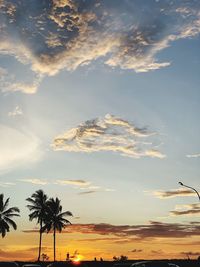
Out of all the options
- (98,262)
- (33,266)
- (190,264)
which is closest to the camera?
(33,266)

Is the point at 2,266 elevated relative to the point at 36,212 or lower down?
lower down

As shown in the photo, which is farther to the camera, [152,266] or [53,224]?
[53,224]

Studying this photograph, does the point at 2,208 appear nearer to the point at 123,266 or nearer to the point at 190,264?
the point at 190,264

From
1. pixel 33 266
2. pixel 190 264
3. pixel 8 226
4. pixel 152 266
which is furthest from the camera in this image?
pixel 8 226

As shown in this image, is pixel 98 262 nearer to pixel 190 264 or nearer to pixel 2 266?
pixel 190 264

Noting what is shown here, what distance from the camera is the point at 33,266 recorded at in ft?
61.3

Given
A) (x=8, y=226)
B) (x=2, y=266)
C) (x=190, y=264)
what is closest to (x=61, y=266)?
(x=2, y=266)

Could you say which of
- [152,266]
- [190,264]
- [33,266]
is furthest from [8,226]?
[152,266]

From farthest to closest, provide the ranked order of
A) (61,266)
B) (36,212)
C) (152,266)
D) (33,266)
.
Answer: (36,212)
(33,266)
(152,266)
(61,266)

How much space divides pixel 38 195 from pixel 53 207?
3599 mm

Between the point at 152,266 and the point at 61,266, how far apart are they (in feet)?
12.9

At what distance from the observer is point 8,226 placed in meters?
60.6

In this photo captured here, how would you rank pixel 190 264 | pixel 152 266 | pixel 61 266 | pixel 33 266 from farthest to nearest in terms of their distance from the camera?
1. pixel 190 264
2. pixel 33 266
3. pixel 152 266
4. pixel 61 266

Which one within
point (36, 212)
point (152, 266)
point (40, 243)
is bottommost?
point (152, 266)
